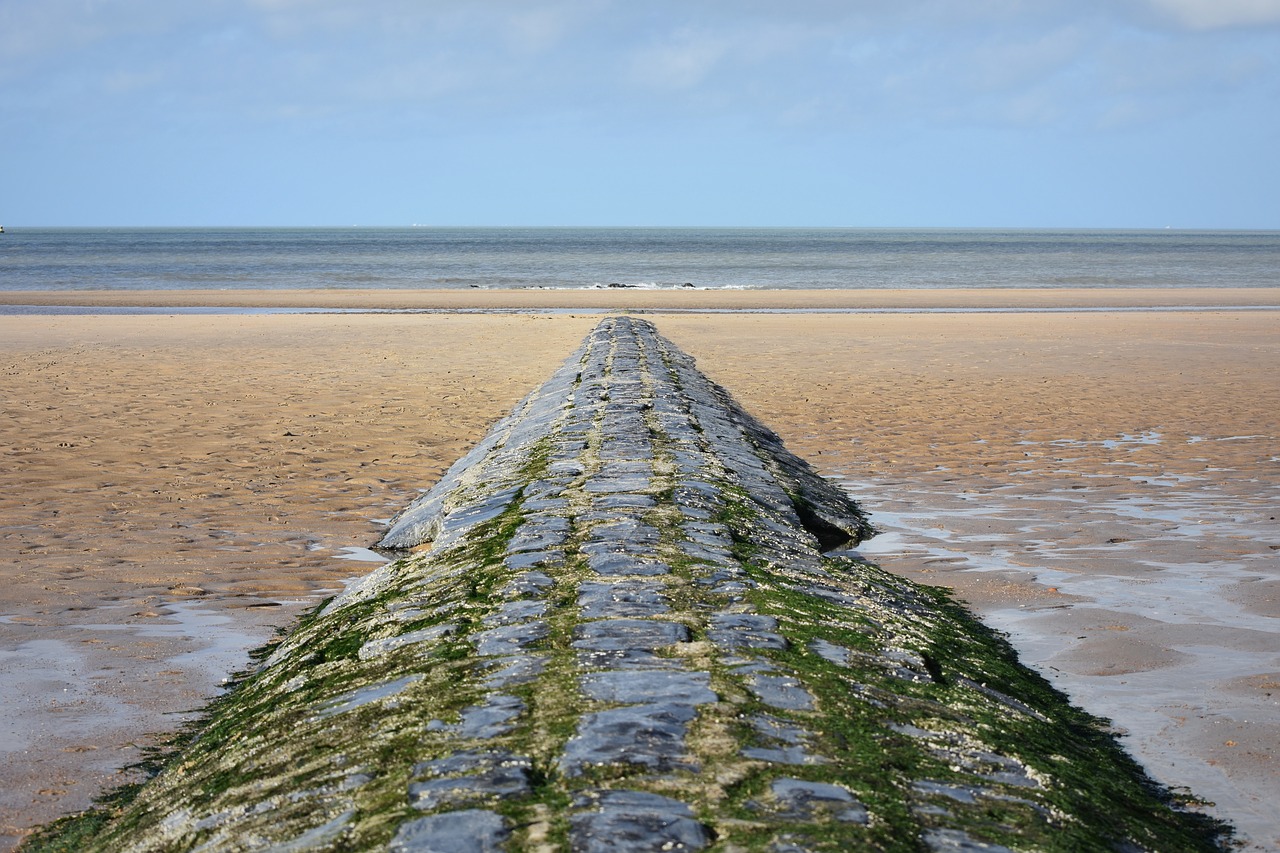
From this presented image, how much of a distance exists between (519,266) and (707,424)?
58086 mm

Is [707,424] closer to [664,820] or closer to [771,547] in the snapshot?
[771,547]

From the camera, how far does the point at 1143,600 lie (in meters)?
6.00

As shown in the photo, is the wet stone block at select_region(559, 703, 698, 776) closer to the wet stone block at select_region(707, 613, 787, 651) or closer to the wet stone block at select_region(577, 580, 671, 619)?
the wet stone block at select_region(707, 613, 787, 651)

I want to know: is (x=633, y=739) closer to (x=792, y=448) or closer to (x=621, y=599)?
(x=621, y=599)

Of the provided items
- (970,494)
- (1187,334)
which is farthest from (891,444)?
(1187,334)

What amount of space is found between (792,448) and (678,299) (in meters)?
28.0

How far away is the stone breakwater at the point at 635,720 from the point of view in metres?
2.40

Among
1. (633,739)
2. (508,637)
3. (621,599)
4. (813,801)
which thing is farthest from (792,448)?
(813,801)

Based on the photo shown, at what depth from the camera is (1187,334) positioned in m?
23.4

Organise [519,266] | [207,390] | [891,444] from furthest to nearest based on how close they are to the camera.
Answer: [519,266] < [207,390] < [891,444]

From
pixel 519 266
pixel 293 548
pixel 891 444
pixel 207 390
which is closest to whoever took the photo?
pixel 293 548

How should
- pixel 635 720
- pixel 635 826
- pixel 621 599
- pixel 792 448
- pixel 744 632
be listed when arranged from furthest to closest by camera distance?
pixel 792 448 < pixel 621 599 < pixel 744 632 < pixel 635 720 < pixel 635 826

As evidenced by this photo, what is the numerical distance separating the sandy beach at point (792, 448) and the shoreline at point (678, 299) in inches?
493

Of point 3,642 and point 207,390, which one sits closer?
point 3,642
